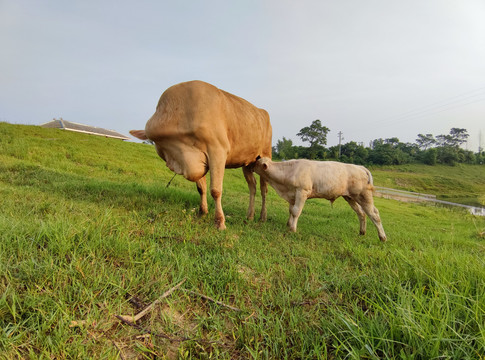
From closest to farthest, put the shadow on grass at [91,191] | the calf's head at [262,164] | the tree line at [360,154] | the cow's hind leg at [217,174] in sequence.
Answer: the cow's hind leg at [217,174]
the shadow on grass at [91,191]
the calf's head at [262,164]
the tree line at [360,154]

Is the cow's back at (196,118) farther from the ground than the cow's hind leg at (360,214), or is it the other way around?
the cow's back at (196,118)

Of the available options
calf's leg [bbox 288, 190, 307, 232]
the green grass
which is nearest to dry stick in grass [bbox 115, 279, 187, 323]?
calf's leg [bbox 288, 190, 307, 232]

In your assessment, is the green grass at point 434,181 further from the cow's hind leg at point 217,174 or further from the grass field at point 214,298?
the grass field at point 214,298

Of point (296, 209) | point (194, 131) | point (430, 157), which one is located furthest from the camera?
point (430, 157)

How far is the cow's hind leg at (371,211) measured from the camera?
5273 mm

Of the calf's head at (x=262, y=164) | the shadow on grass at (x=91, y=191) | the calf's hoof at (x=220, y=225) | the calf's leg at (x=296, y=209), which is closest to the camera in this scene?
the calf's hoof at (x=220, y=225)

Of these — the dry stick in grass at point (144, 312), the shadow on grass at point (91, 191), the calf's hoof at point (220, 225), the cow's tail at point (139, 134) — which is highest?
the cow's tail at point (139, 134)

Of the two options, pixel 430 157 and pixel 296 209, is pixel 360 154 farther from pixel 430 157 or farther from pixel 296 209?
pixel 296 209

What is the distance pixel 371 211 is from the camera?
5.35m

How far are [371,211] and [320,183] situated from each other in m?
1.26

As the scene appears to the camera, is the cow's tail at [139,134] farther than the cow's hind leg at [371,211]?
No

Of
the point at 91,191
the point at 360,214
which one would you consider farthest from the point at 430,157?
the point at 91,191

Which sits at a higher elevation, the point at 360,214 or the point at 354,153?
the point at 354,153

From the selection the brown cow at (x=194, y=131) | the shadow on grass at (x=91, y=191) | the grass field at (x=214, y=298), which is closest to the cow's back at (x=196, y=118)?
the brown cow at (x=194, y=131)
